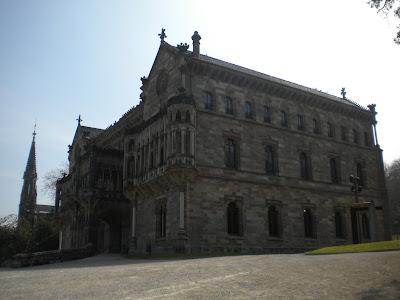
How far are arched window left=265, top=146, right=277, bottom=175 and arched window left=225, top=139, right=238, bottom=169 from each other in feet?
11.1

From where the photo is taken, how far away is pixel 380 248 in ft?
64.3

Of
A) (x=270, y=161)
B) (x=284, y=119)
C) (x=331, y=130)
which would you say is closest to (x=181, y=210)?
(x=270, y=161)

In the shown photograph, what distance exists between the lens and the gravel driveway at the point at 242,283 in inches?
462

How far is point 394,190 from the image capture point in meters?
69.4

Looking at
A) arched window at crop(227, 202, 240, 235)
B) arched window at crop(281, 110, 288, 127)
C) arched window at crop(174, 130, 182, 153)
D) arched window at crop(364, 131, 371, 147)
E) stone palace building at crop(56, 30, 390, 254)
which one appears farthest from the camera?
arched window at crop(364, 131, 371, 147)

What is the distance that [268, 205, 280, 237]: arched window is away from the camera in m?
35.5

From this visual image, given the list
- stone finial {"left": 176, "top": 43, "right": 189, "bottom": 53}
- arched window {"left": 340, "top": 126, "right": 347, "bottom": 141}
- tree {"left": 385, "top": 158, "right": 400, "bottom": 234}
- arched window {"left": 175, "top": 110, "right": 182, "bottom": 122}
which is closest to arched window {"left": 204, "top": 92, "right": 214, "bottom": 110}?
arched window {"left": 175, "top": 110, "right": 182, "bottom": 122}

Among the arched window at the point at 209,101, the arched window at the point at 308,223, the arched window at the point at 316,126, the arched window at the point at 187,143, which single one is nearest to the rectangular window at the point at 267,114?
the arched window at the point at 209,101

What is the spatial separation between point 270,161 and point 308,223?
6.47 meters

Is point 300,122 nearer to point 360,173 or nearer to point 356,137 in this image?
point 356,137

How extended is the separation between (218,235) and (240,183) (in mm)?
4620

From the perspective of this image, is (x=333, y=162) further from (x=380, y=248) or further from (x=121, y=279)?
(x=121, y=279)

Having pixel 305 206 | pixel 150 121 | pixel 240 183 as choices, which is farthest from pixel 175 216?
pixel 305 206

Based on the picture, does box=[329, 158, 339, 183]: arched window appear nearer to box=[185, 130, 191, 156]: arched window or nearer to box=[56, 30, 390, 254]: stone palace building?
box=[56, 30, 390, 254]: stone palace building
